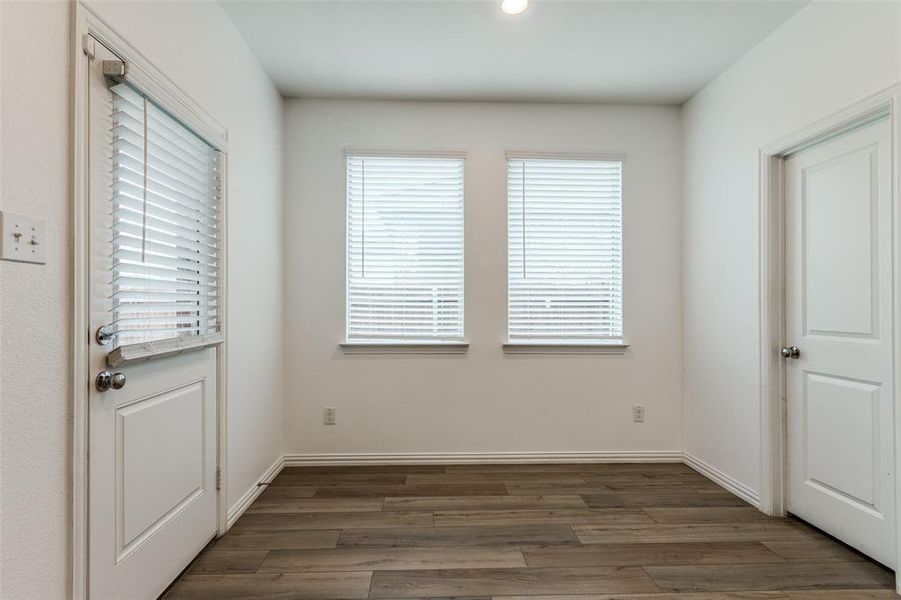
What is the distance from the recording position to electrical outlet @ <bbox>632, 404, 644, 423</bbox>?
3.37 metres

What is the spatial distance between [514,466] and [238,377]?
1972 mm

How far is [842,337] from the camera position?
86.9 inches

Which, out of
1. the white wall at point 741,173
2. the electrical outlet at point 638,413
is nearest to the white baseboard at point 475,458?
the electrical outlet at point 638,413

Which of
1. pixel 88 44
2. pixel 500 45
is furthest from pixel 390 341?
pixel 88 44

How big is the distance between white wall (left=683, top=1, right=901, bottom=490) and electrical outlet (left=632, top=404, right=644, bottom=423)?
322mm

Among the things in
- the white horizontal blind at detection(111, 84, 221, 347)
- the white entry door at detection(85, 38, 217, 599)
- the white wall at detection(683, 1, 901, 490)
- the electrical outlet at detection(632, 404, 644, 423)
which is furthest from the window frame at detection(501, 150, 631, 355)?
the white entry door at detection(85, 38, 217, 599)

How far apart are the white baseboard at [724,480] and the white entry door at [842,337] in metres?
0.19

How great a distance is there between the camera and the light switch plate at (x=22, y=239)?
44.6 inches

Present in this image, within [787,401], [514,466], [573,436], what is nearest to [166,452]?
[514,466]

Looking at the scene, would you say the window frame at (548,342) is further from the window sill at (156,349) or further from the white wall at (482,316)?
the window sill at (156,349)

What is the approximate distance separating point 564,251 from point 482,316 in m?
0.78

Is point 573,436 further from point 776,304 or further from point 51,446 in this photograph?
point 51,446

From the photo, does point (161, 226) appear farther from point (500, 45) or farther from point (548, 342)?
point (548, 342)

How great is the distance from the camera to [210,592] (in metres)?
1.84
